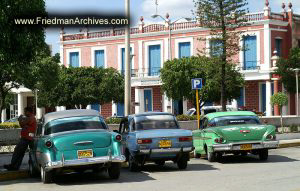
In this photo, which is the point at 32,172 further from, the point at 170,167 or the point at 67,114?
the point at 170,167

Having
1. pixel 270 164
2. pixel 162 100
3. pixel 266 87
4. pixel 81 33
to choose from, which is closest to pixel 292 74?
pixel 266 87

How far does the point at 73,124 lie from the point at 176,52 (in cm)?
4814

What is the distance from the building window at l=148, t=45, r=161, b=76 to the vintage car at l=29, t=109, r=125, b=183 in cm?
4913

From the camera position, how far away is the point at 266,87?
55812mm

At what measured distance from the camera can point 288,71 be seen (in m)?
52.2

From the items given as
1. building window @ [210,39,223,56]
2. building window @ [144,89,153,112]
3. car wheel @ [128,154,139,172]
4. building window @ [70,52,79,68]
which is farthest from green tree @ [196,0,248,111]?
building window @ [70,52,79,68]

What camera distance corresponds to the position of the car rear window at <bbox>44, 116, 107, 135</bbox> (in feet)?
49.2

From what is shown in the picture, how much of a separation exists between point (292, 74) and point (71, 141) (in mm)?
40241

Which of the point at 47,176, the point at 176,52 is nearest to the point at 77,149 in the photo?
the point at 47,176

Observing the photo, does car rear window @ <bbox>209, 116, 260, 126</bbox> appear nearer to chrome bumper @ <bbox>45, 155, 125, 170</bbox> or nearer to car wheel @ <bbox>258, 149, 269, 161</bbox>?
car wheel @ <bbox>258, 149, 269, 161</bbox>

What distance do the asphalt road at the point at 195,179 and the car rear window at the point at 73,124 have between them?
3.99 ft

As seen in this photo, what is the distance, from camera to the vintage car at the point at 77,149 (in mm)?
13914

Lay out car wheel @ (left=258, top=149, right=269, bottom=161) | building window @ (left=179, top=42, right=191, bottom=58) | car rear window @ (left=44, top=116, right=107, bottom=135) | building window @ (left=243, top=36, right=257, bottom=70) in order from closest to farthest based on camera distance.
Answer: car rear window @ (left=44, top=116, right=107, bottom=135) → car wheel @ (left=258, top=149, right=269, bottom=161) → building window @ (left=243, top=36, right=257, bottom=70) → building window @ (left=179, top=42, right=191, bottom=58)

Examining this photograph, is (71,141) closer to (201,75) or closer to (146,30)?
(201,75)
